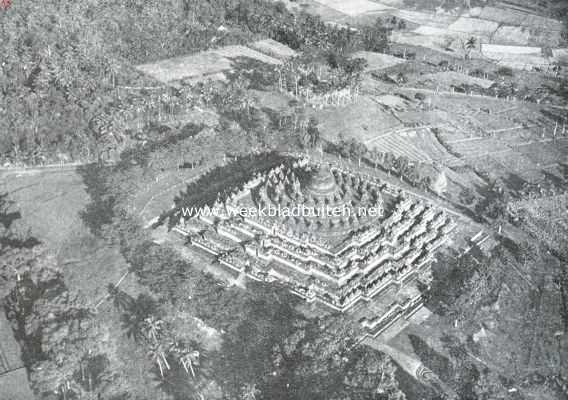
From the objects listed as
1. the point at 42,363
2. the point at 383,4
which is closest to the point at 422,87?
the point at 383,4

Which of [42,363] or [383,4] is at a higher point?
[383,4]

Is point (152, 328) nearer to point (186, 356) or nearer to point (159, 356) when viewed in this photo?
point (159, 356)

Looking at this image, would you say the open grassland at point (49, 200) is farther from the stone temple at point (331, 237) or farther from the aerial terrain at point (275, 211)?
the stone temple at point (331, 237)

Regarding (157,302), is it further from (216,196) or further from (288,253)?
(216,196)

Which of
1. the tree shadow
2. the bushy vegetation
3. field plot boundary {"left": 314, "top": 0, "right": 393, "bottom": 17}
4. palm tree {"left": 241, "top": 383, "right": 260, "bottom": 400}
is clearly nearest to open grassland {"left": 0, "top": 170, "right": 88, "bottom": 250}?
the bushy vegetation

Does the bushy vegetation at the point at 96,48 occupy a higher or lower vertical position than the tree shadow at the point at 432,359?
higher

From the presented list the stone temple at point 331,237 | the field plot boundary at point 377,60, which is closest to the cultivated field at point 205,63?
the field plot boundary at point 377,60
